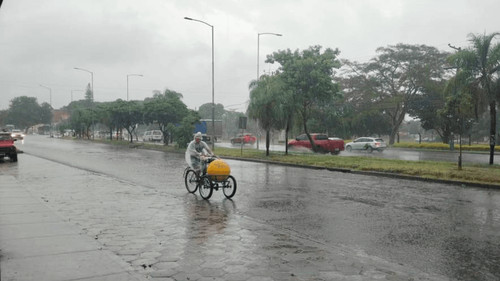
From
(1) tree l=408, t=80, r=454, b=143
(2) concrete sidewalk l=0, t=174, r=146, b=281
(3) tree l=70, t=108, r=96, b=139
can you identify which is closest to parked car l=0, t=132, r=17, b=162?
(2) concrete sidewalk l=0, t=174, r=146, b=281

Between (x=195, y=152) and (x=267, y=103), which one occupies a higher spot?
(x=267, y=103)

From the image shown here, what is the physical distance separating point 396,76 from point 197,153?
1758 inches

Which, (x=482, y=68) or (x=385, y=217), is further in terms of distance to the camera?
(x=482, y=68)

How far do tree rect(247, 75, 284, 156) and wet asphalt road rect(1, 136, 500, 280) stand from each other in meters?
11.5

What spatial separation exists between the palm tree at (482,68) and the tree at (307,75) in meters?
9.37

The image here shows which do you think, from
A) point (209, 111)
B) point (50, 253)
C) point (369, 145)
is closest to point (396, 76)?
point (369, 145)

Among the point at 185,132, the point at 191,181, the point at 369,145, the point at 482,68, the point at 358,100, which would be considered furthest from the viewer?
the point at 358,100

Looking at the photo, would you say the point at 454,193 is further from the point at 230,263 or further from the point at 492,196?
the point at 230,263

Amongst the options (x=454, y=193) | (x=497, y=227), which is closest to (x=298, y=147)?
(x=454, y=193)

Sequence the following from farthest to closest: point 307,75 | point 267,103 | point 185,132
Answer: point 185,132, point 307,75, point 267,103

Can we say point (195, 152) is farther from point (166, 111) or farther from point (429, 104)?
point (429, 104)

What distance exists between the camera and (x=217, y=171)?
10031mm

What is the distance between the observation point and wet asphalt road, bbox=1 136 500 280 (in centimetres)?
565

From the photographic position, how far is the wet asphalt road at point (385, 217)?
5.65 m
